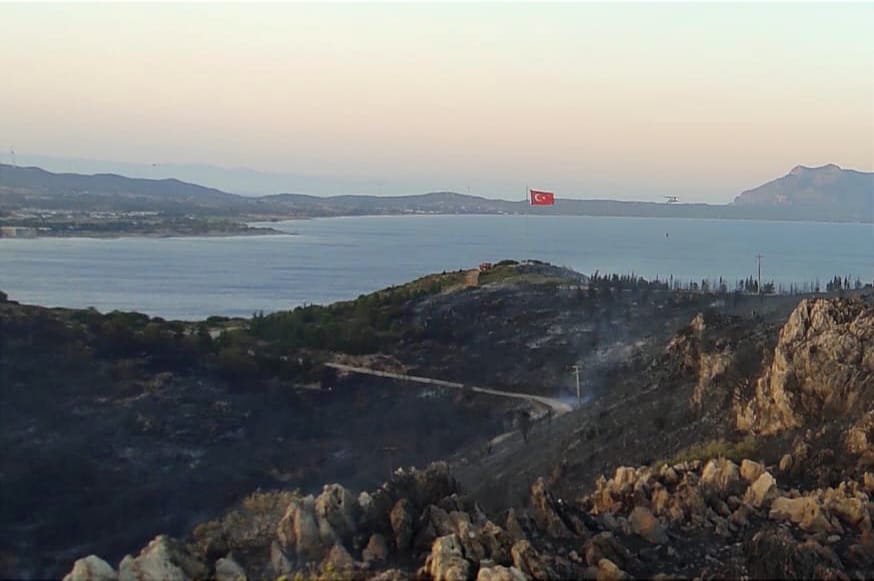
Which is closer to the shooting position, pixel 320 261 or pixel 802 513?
pixel 802 513

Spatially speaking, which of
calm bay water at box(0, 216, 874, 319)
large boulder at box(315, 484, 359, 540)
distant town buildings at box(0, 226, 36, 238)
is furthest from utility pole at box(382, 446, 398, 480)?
distant town buildings at box(0, 226, 36, 238)

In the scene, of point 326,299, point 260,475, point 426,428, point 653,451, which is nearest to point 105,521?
point 260,475

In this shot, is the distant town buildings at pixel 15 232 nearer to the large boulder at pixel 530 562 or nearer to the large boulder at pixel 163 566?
the large boulder at pixel 163 566

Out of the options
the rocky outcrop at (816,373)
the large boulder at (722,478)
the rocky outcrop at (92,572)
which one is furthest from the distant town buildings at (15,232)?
the large boulder at (722,478)

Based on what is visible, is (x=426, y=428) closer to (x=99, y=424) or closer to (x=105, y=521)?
(x=99, y=424)

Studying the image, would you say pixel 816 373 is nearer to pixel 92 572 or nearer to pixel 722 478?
pixel 722 478

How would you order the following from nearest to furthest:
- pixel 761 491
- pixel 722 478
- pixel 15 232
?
pixel 761 491 < pixel 722 478 < pixel 15 232

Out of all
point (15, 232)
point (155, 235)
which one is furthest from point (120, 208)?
point (15, 232)
